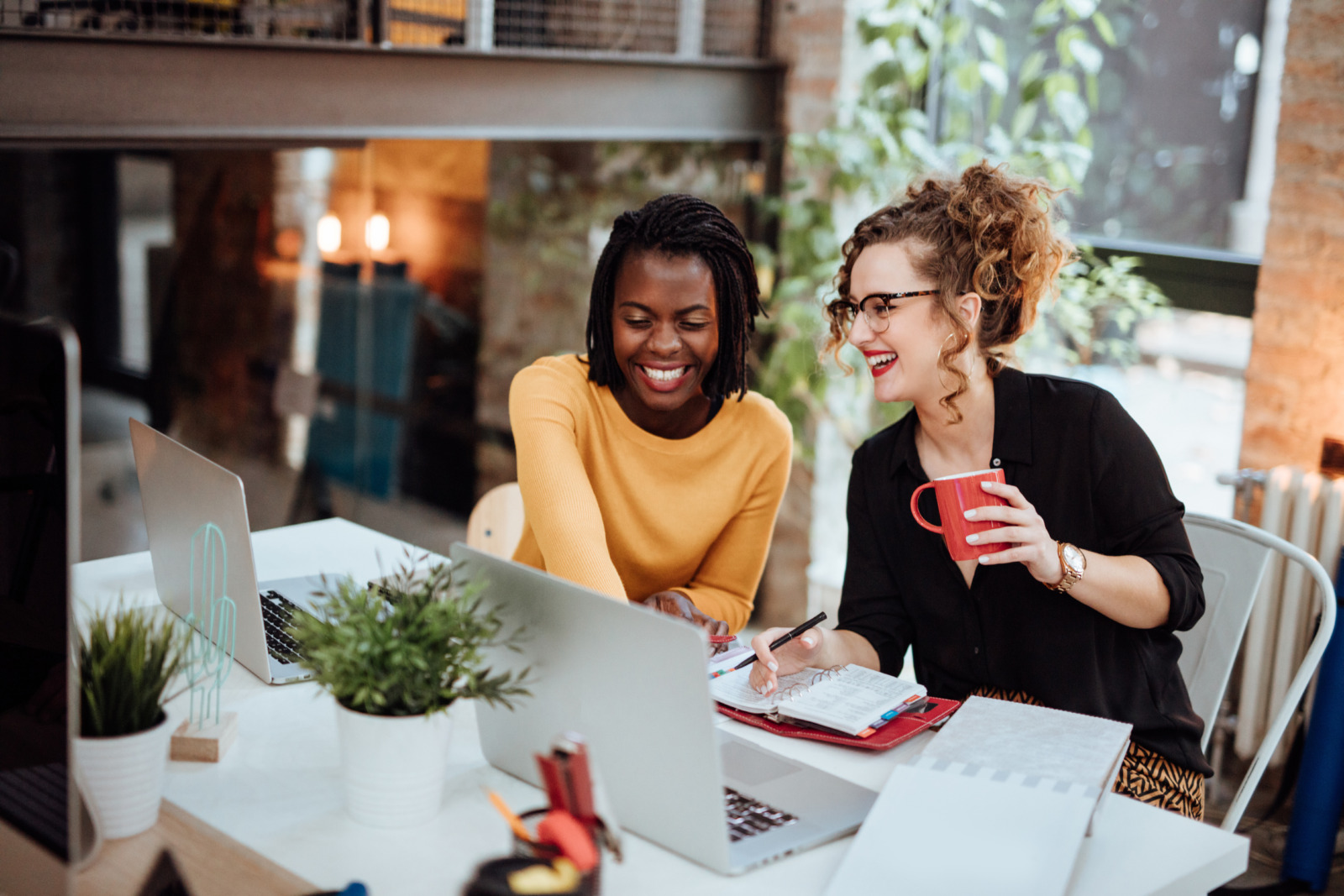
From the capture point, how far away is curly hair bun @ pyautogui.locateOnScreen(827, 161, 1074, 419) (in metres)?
1.71

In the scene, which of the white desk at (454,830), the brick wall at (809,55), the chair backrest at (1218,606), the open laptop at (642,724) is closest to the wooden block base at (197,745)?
the white desk at (454,830)

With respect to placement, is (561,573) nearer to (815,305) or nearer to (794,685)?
(794,685)

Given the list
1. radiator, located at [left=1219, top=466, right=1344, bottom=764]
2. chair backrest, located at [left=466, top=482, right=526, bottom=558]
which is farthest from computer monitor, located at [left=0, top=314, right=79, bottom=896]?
radiator, located at [left=1219, top=466, right=1344, bottom=764]

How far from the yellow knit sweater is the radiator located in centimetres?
136

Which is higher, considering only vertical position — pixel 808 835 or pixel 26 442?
pixel 26 442

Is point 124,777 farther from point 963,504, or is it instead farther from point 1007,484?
point 1007,484

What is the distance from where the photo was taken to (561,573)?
1.73 metres

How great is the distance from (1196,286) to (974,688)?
193 cm

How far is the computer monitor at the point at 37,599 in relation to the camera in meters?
0.89

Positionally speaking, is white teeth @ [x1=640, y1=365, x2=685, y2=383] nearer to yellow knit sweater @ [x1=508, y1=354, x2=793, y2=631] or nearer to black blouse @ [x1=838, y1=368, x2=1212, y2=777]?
yellow knit sweater @ [x1=508, y1=354, x2=793, y2=631]

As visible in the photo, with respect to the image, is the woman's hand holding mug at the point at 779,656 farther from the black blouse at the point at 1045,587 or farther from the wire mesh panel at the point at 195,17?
the wire mesh panel at the point at 195,17

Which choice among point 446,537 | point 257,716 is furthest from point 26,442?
point 446,537

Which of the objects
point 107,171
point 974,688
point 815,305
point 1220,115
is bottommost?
point 974,688

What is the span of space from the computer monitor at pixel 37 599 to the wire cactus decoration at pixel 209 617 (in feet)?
1.35
